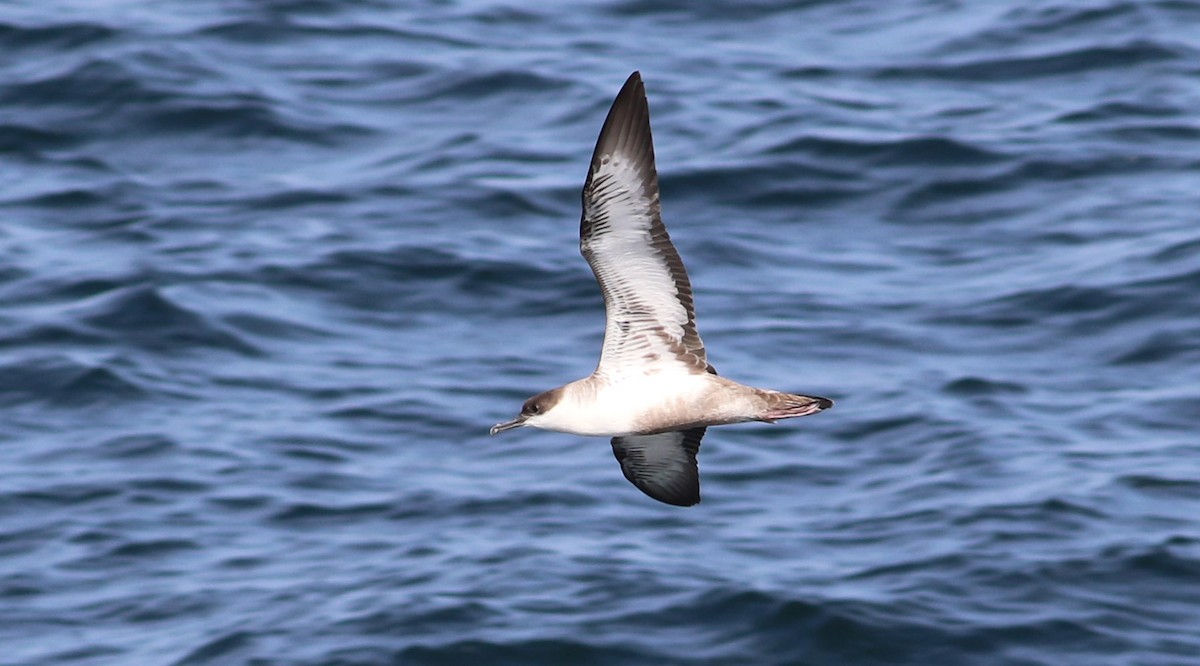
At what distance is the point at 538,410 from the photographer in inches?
368

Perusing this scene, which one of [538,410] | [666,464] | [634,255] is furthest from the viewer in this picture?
[666,464]

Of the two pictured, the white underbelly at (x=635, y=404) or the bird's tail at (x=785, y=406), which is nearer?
the bird's tail at (x=785, y=406)

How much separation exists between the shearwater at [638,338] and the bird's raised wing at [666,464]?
1074 mm

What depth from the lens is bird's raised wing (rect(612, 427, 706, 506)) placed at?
10453 millimetres

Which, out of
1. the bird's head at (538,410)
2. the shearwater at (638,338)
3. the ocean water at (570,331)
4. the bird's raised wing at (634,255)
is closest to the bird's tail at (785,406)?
the shearwater at (638,338)

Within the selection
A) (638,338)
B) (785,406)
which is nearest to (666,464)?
(638,338)

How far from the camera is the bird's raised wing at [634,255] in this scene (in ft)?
28.8

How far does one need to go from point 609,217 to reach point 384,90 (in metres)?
12.0

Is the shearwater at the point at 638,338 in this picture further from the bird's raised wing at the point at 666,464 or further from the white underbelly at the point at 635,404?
the bird's raised wing at the point at 666,464

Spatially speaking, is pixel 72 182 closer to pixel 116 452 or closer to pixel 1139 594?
pixel 116 452

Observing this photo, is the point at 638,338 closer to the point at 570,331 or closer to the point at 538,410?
the point at 538,410

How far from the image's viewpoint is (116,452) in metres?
14.3

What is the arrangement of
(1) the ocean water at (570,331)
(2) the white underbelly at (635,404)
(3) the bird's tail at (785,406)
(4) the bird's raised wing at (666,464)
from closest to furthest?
1. (3) the bird's tail at (785,406)
2. (2) the white underbelly at (635,404)
3. (4) the bird's raised wing at (666,464)
4. (1) the ocean water at (570,331)

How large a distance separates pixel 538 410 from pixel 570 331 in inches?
255
